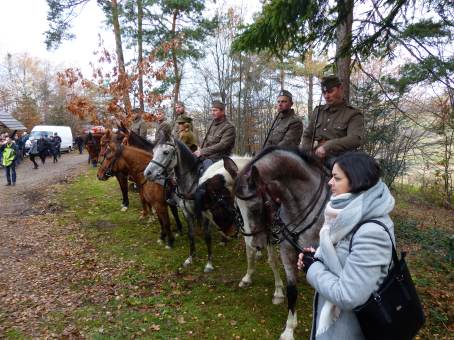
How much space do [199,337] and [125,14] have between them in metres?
13.9

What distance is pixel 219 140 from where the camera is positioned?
5520 millimetres

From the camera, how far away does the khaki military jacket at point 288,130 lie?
4.76 metres

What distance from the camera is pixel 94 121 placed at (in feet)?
39.4

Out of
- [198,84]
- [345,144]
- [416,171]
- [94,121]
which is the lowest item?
[416,171]

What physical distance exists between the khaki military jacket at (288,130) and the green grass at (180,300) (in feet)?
7.47

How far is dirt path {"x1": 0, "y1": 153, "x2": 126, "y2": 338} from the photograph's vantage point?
156 inches

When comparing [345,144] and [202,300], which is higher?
[345,144]

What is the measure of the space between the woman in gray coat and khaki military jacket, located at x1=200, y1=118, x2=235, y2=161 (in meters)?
3.71

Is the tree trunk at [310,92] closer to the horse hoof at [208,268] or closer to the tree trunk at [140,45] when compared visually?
the tree trunk at [140,45]

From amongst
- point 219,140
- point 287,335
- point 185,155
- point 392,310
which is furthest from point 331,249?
point 219,140

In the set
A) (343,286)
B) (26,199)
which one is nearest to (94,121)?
(26,199)

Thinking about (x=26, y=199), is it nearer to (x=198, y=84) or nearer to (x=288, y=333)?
(x=288, y=333)

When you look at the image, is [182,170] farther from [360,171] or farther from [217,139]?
[360,171]

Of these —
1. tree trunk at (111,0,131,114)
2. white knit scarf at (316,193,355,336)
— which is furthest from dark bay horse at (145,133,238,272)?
tree trunk at (111,0,131,114)
